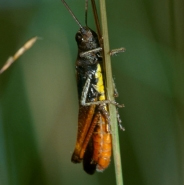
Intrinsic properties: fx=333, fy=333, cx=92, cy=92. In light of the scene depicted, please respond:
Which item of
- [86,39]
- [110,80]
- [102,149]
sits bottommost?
[102,149]

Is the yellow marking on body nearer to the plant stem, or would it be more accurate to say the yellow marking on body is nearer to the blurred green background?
the blurred green background

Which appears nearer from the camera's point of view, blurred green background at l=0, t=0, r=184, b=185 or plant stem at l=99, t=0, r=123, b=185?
plant stem at l=99, t=0, r=123, b=185

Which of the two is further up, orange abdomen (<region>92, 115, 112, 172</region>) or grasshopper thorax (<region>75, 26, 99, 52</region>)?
grasshopper thorax (<region>75, 26, 99, 52</region>)

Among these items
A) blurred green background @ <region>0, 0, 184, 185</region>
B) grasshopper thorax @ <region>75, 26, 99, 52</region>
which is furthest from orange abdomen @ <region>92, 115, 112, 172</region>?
grasshopper thorax @ <region>75, 26, 99, 52</region>

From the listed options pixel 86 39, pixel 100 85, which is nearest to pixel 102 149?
pixel 100 85

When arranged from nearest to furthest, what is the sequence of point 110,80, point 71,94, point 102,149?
point 110,80 → point 102,149 → point 71,94

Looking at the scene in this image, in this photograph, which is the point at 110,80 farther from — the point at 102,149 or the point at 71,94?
the point at 71,94

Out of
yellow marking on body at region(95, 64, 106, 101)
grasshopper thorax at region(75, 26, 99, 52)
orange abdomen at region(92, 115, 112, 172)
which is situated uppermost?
grasshopper thorax at region(75, 26, 99, 52)
